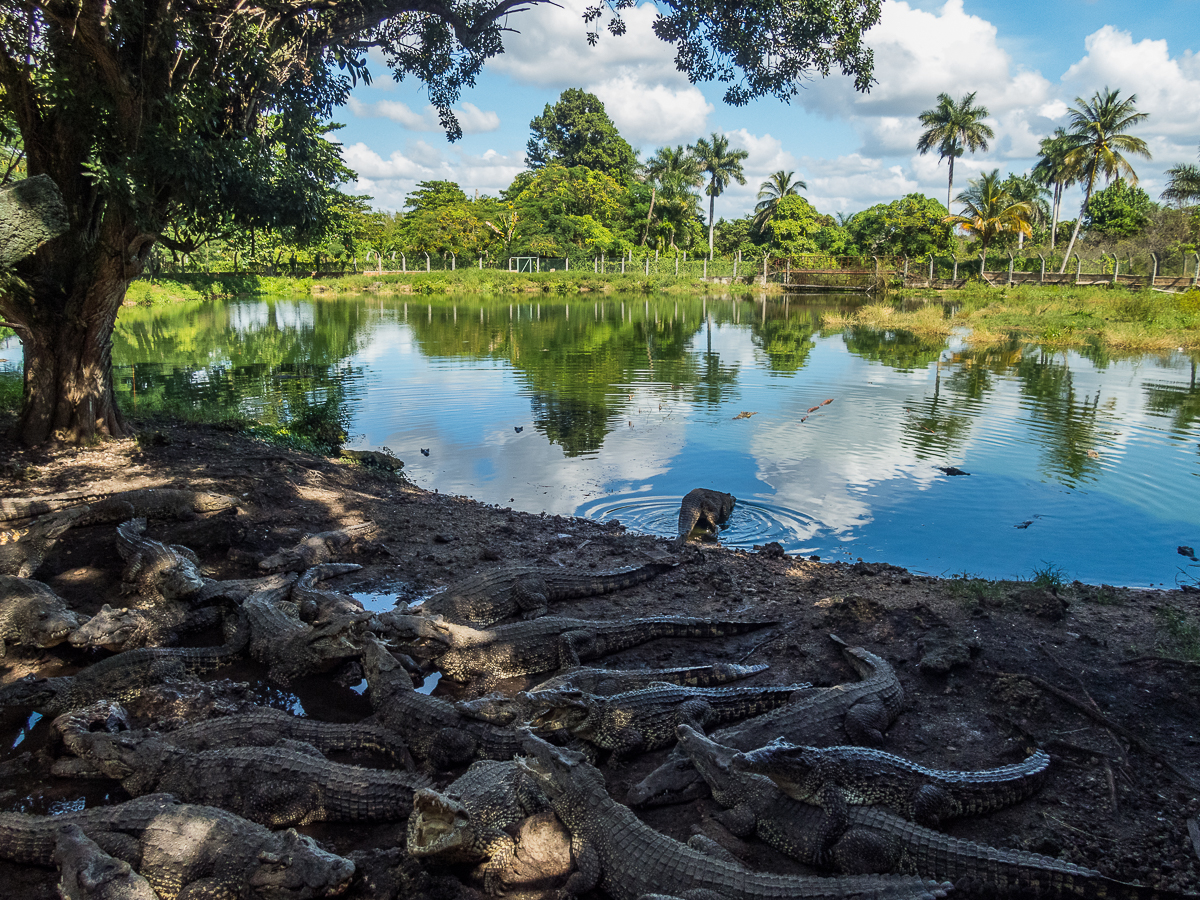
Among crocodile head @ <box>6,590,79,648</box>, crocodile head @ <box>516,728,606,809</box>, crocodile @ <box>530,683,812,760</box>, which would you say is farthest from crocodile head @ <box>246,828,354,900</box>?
crocodile head @ <box>6,590,79,648</box>

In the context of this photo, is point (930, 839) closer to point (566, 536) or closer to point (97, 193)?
point (566, 536)

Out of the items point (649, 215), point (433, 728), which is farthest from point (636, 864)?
point (649, 215)

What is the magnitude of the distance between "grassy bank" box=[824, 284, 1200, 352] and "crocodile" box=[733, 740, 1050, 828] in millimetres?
24746

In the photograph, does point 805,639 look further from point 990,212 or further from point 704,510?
point 990,212

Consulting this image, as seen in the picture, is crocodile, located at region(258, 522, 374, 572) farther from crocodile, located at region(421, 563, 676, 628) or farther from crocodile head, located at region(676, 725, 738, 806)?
crocodile head, located at region(676, 725, 738, 806)

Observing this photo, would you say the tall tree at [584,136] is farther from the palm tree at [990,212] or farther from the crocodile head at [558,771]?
the crocodile head at [558,771]

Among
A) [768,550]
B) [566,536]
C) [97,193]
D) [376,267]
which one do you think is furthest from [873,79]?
[376,267]

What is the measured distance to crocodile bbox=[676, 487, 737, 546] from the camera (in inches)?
317

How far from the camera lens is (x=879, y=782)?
10.3ft

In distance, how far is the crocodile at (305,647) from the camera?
4.46m

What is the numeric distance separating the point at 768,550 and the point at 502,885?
5007 millimetres

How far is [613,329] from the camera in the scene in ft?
95.6

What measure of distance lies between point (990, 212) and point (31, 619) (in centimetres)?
4887

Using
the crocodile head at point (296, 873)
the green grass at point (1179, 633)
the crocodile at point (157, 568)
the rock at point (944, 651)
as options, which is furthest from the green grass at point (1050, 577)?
the crocodile at point (157, 568)
